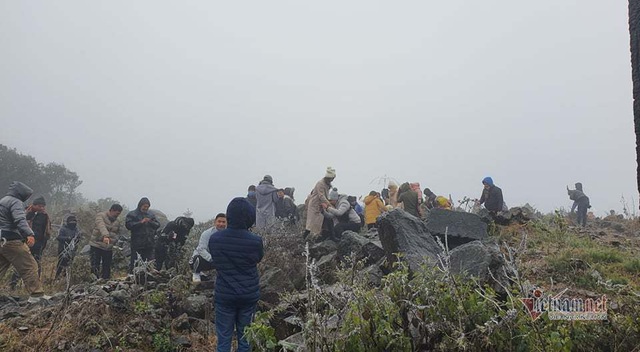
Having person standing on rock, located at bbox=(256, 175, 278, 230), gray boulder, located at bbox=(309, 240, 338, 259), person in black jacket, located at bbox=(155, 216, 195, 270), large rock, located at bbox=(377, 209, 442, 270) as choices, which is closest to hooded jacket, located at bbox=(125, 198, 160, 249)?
person in black jacket, located at bbox=(155, 216, 195, 270)

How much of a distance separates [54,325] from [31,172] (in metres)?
30.0

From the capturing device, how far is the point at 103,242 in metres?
8.47

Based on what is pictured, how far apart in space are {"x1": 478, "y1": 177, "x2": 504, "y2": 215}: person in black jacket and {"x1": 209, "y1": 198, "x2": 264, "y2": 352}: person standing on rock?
311 inches

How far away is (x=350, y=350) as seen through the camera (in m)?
3.00

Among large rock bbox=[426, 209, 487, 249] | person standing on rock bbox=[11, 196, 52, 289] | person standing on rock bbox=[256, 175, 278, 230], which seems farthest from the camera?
person standing on rock bbox=[256, 175, 278, 230]

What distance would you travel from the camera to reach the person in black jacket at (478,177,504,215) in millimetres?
10117

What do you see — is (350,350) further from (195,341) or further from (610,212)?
(610,212)

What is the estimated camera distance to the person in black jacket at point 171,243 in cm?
862

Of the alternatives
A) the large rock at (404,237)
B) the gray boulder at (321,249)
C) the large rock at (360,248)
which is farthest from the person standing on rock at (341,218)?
the large rock at (404,237)

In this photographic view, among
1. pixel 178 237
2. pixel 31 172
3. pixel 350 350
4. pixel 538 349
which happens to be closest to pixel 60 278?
pixel 178 237

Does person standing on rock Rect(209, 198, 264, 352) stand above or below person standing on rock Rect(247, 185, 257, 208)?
below

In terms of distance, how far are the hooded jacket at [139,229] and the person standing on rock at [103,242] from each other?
634 mm

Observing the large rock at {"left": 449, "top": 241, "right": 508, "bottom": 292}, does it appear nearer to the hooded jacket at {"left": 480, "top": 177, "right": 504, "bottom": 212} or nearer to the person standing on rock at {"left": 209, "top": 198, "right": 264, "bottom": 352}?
the person standing on rock at {"left": 209, "top": 198, "right": 264, "bottom": 352}

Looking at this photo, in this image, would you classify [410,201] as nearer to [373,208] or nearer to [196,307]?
[373,208]
